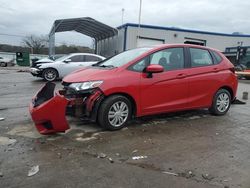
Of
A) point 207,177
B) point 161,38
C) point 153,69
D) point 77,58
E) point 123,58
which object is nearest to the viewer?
point 207,177

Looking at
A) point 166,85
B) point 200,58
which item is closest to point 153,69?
point 166,85

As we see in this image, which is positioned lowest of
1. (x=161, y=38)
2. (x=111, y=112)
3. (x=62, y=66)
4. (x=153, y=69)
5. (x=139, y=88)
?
(x=111, y=112)

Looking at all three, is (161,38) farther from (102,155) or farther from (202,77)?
(102,155)

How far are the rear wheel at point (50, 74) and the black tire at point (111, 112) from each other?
1006 centimetres

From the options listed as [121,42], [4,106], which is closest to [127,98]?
[4,106]

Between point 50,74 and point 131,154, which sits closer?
point 131,154

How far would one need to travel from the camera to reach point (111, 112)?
19.7ft

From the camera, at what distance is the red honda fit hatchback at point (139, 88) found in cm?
584

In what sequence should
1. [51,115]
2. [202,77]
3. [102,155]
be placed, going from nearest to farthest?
[102,155]
[51,115]
[202,77]

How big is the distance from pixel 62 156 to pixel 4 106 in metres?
4.39

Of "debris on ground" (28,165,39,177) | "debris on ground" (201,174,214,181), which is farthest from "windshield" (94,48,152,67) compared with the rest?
"debris on ground" (201,174,214,181)

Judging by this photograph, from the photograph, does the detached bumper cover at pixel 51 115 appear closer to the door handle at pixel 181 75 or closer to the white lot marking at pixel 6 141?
the white lot marking at pixel 6 141

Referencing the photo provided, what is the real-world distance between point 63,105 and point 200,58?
3.54 meters

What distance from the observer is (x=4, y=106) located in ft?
27.9
